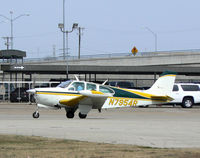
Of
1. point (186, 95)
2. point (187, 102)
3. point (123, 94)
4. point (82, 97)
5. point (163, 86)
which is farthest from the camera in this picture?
point (187, 102)

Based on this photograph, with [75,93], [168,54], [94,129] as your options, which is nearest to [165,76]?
[75,93]

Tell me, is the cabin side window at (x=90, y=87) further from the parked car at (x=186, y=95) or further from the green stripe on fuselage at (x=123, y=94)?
the parked car at (x=186, y=95)

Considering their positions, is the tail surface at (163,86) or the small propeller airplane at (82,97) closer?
the small propeller airplane at (82,97)

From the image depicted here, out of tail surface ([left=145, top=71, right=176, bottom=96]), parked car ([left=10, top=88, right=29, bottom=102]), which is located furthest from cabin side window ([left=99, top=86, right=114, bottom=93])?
parked car ([left=10, top=88, right=29, bottom=102])

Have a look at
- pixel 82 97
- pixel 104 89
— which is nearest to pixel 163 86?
pixel 104 89

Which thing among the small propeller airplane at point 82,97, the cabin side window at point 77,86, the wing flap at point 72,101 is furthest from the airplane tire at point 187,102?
the wing flap at point 72,101

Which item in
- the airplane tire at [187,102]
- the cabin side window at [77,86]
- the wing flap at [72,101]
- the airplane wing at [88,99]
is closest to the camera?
the airplane wing at [88,99]

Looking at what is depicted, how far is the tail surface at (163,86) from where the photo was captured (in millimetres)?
25344

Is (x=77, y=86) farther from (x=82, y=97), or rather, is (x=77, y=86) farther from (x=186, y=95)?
(x=186, y=95)

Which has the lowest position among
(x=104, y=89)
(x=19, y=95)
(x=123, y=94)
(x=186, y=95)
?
(x=19, y=95)

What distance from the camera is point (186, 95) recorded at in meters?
38.0

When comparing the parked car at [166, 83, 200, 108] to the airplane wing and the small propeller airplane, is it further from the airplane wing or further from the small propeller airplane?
the airplane wing

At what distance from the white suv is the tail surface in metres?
12.0

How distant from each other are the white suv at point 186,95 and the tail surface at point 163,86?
12.0 m
